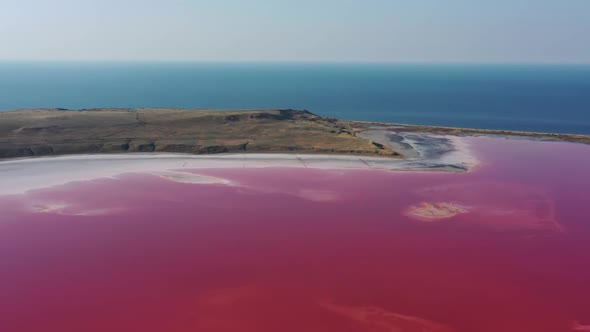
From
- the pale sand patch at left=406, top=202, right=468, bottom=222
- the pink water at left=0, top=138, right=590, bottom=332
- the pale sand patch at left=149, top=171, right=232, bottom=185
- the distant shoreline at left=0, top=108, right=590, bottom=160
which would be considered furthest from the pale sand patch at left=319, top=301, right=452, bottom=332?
the distant shoreline at left=0, top=108, right=590, bottom=160

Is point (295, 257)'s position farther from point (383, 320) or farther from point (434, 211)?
point (434, 211)

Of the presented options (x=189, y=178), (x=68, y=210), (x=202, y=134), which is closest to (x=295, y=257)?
(x=68, y=210)

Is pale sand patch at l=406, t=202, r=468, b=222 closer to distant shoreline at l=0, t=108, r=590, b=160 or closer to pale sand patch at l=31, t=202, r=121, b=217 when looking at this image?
distant shoreline at l=0, t=108, r=590, b=160

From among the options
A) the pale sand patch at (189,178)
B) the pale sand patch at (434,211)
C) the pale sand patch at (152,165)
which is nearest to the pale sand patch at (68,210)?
the pale sand patch at (152,165)

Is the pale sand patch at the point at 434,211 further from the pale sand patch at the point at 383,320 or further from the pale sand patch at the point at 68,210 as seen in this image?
the pale sand patch at the point at 68,210

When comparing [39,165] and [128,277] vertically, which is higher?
[39,165]

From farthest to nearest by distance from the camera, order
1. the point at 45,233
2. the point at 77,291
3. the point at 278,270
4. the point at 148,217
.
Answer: the point at 148,217 → the point at 45,233 → the point at 278,270 → the point at 77,291

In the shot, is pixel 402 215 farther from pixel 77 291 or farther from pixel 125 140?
pixel 125 140

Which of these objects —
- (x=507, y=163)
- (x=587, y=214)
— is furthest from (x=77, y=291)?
(x=507, y=163)
